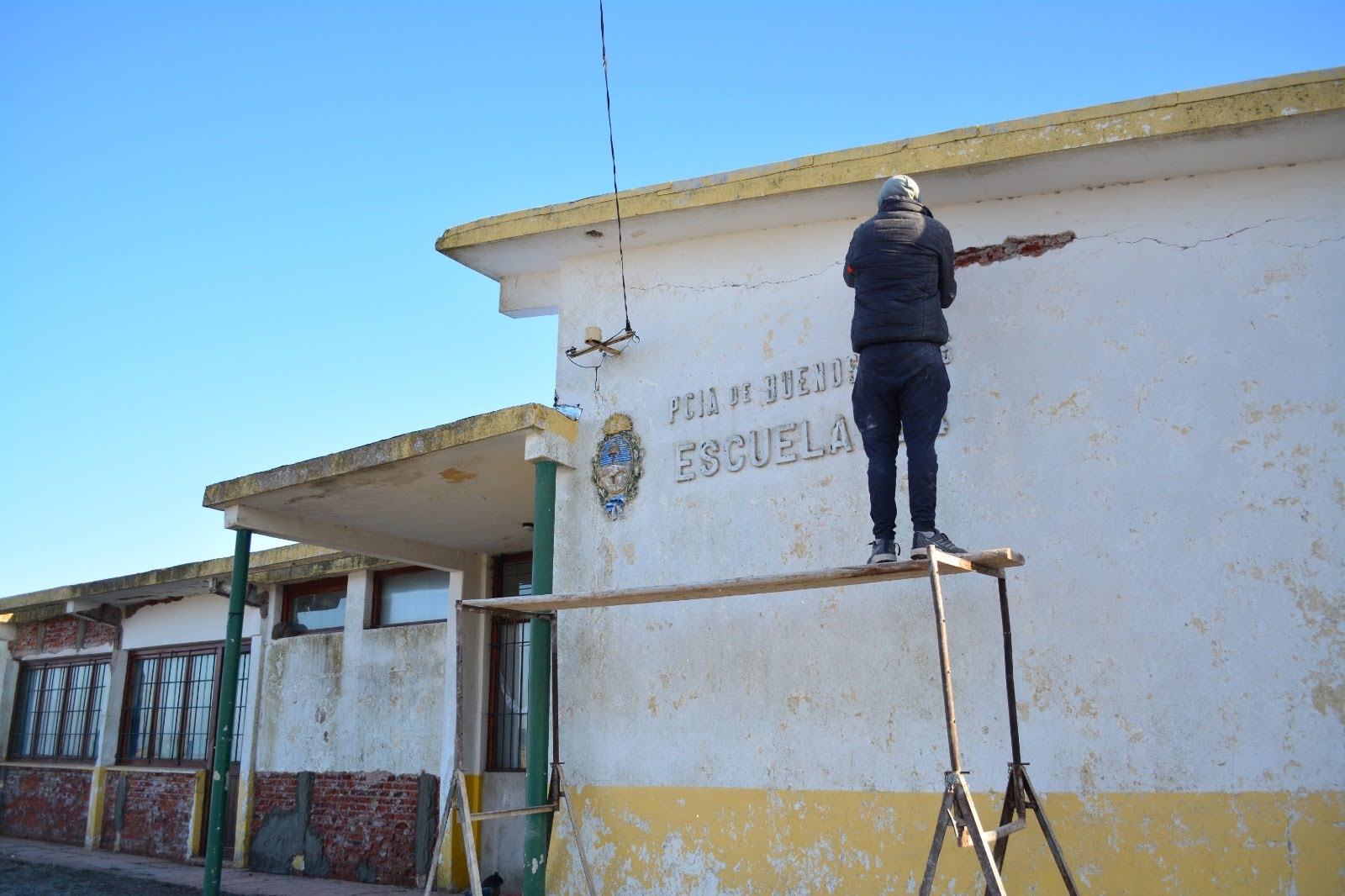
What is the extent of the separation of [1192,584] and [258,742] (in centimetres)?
997

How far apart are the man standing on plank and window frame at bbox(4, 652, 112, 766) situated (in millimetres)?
12950

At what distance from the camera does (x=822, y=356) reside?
6086mm

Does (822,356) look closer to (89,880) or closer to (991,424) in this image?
(991,424)

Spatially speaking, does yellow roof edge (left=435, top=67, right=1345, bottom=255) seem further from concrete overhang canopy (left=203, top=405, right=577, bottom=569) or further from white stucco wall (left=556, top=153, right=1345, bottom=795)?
concrete overhang canopy (left=203, top=405, right=577, bottom=569)

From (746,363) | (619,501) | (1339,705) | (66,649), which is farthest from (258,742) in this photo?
(1339,705)

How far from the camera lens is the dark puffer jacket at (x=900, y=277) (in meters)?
4.78

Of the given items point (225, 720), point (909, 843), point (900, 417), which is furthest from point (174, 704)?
point (900, 417)

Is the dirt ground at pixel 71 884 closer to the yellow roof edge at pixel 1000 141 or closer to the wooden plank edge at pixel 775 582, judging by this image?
the wooden plank edge at pixel 775 582

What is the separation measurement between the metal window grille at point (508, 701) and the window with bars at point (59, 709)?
290 inches

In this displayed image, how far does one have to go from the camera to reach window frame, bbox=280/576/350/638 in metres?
11.4

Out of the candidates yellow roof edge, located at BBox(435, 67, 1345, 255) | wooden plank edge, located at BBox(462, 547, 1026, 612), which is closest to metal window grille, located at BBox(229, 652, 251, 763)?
wooden plank edge, located at BBox(462, 547, 1026, 612)

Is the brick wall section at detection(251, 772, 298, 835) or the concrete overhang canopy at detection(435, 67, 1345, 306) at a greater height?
the concrete overhang canopy at detection(435, 67, 1345, 306)

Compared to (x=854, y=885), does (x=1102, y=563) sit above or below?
above

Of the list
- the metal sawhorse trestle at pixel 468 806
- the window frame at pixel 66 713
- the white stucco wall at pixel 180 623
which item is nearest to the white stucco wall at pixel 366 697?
the white stucco wall at pixel 180 623
